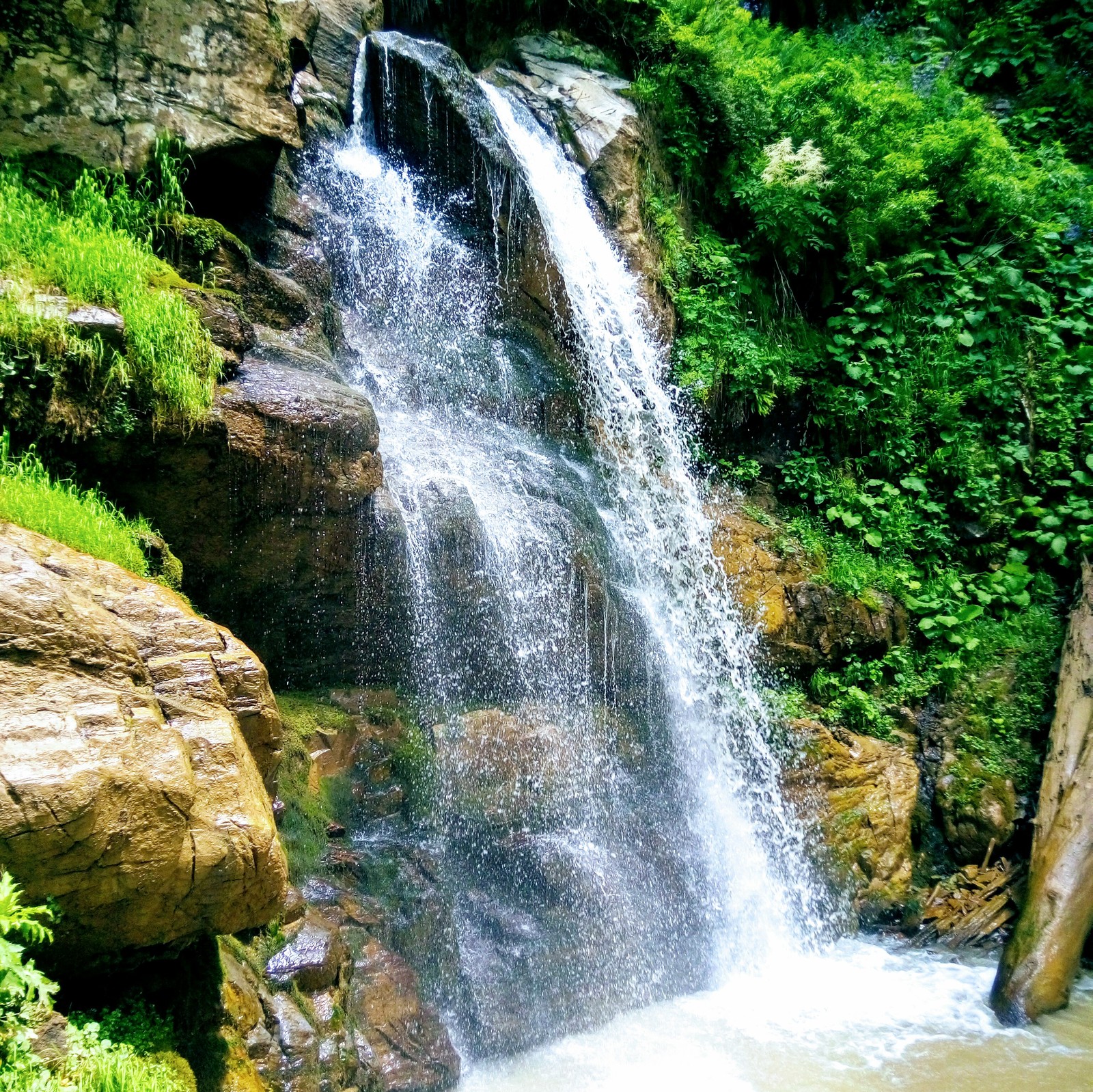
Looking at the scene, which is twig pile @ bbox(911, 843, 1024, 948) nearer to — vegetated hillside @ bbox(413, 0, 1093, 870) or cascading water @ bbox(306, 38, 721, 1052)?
vegetated hillside @ bbox(413, 0, 1093, 870)

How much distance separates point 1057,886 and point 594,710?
3473 mm

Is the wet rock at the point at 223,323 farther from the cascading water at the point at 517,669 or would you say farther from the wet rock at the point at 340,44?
the wet rock at the point at 340,44

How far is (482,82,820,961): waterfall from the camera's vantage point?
6.63m

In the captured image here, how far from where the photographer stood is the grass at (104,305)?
13.1ft

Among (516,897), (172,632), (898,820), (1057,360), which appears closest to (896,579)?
(898,820)

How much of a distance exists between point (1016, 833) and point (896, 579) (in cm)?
252

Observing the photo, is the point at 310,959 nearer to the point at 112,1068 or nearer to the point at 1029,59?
the point at 112,1068

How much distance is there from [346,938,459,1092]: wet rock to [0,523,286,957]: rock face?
1.57 meters

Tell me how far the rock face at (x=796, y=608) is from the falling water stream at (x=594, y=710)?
0.25 meters

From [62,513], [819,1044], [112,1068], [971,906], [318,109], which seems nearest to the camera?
[112,1068]

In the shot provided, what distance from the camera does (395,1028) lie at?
4.34 meters

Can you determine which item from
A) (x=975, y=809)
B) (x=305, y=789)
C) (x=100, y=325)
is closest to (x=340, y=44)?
(x=100, y=325)

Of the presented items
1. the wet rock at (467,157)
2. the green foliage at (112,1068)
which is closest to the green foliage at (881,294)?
the wet rock at (467,157)

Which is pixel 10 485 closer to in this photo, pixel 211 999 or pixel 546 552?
pixel 211 999
